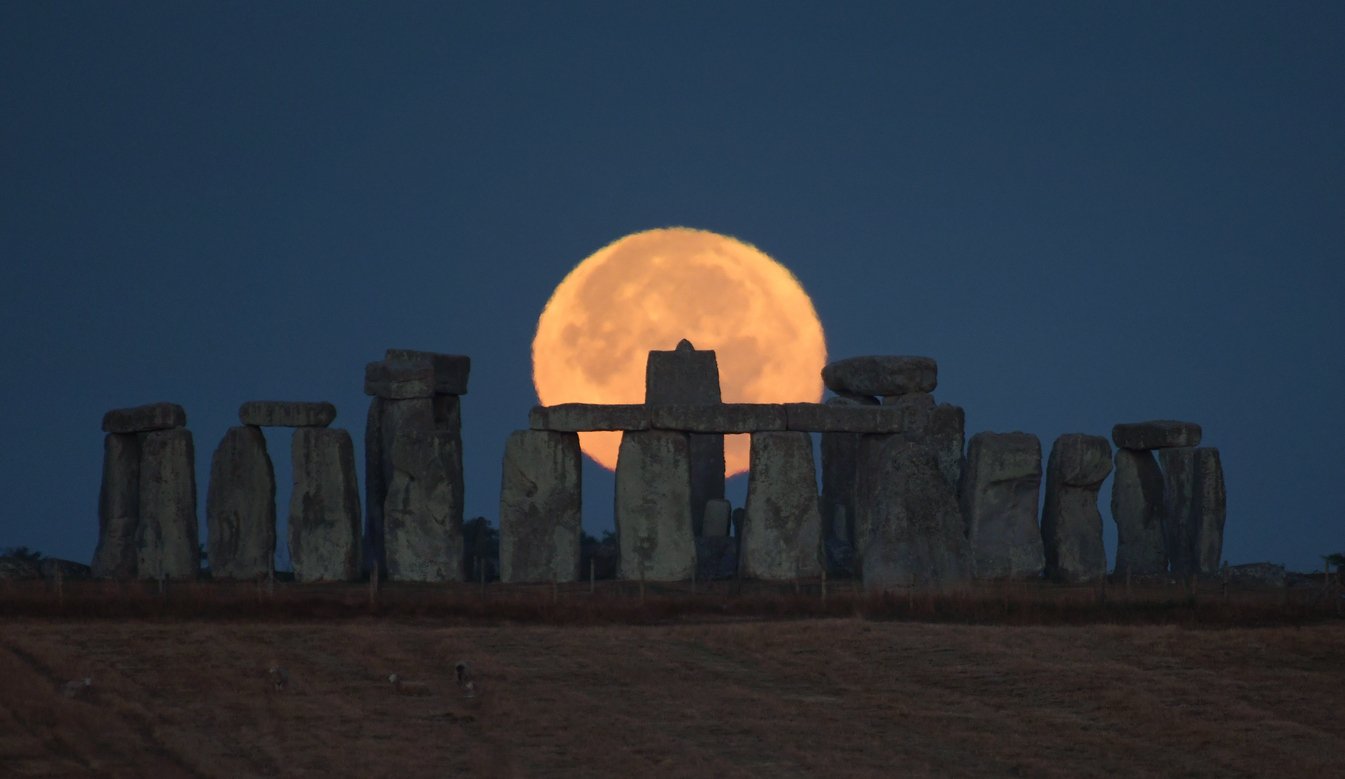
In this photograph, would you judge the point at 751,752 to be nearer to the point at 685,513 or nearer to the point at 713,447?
the point at 685,513

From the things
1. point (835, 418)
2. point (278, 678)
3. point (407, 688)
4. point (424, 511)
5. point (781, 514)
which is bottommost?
point (407, 688)

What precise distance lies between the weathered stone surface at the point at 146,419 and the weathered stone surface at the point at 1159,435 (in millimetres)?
14184

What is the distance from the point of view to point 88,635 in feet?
80.5

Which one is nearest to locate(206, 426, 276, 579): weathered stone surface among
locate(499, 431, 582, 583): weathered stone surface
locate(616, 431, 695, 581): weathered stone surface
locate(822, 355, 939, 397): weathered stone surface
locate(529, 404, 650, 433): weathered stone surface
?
locate(499, 431, 582, 583): weathered stone surface

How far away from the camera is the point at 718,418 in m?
33.7

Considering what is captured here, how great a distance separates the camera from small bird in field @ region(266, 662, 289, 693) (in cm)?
2223

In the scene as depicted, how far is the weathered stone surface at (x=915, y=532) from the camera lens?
29172 mm

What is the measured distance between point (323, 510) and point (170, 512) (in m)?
2.40

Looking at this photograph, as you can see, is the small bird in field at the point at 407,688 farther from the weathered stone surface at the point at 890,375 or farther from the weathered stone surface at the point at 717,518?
the weathered stone surface at the point at 890,375

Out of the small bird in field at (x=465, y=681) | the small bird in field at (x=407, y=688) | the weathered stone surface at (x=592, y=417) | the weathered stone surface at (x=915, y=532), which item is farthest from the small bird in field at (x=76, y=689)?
the weathered stone surface at (x=592, y=417)

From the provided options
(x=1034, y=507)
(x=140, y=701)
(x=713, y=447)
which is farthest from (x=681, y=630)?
(x=713, y=447)

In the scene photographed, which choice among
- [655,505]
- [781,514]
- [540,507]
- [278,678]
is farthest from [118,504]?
[278,678]

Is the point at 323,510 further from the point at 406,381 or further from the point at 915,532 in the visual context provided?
the point at 915,532

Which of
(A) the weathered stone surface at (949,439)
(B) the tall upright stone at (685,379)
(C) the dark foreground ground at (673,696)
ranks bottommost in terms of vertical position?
(C) the dark foreground ground at (673,696)
